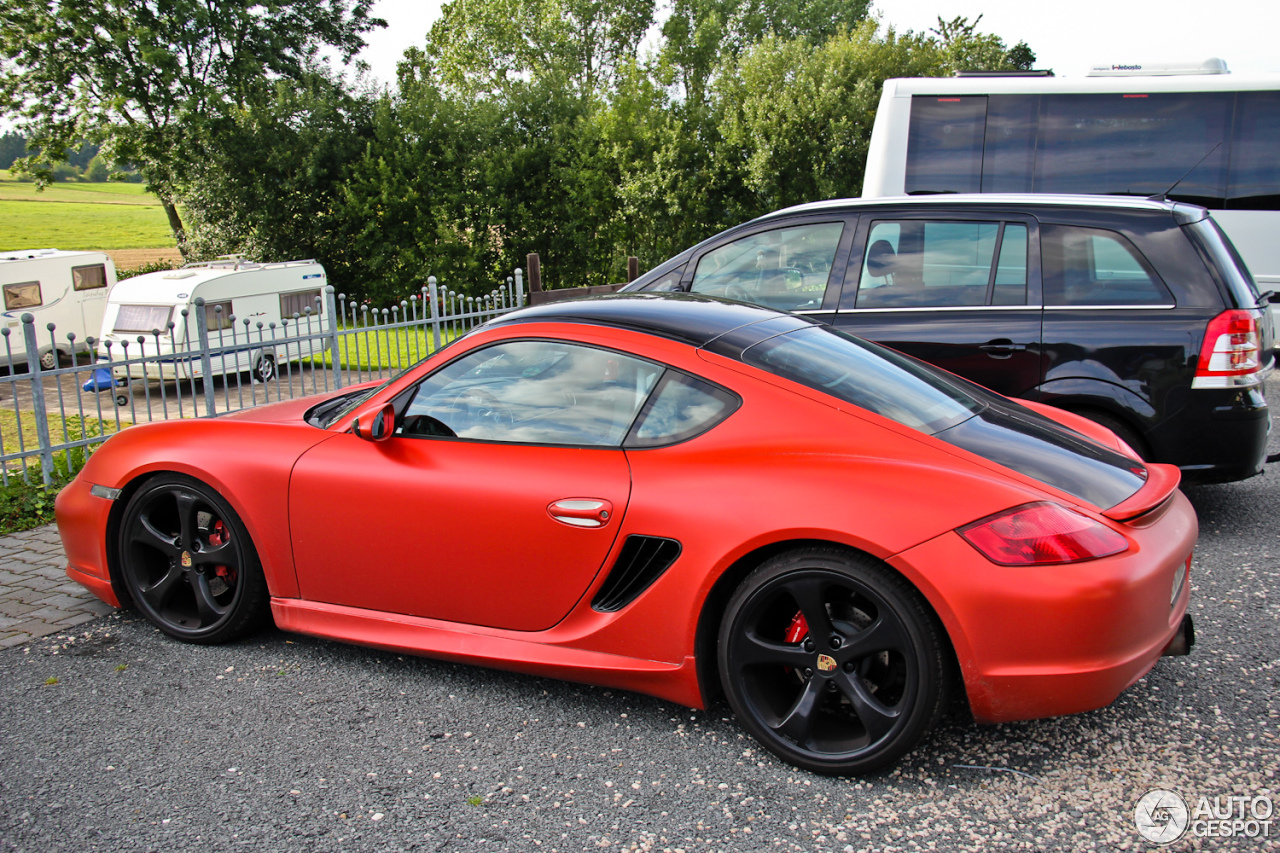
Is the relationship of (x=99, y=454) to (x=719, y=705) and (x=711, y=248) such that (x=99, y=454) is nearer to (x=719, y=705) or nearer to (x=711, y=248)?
(x=719, y=705)

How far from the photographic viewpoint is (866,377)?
10.4ft

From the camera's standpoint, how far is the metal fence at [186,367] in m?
6.74

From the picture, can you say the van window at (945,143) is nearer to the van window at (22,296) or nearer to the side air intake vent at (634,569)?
the side air intake vent at (634,569)

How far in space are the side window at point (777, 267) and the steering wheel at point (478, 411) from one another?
2.54 metres

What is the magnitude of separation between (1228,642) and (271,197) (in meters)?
21.0

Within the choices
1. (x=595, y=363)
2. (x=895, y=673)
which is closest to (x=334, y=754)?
(x=595, y=363)

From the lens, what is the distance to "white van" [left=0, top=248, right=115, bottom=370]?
57.6 ft

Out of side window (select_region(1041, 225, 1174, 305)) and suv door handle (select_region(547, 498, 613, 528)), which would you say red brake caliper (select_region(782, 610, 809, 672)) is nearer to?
suv door handle (select_region(547, 498, 613, 528))

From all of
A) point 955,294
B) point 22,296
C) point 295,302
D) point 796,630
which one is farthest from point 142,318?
point 796,630

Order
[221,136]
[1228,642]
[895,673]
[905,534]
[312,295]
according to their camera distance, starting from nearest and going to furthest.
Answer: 1. [905,534]
2. [895,673]
3. [1228,642]
4. [312,295]
5. [221,136]

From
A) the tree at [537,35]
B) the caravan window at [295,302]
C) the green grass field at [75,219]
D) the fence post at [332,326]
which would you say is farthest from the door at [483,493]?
the tree at [537,35]

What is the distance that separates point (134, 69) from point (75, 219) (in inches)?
547

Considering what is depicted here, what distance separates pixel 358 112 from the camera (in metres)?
21.2

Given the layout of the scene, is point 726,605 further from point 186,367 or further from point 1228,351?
point 186,367
